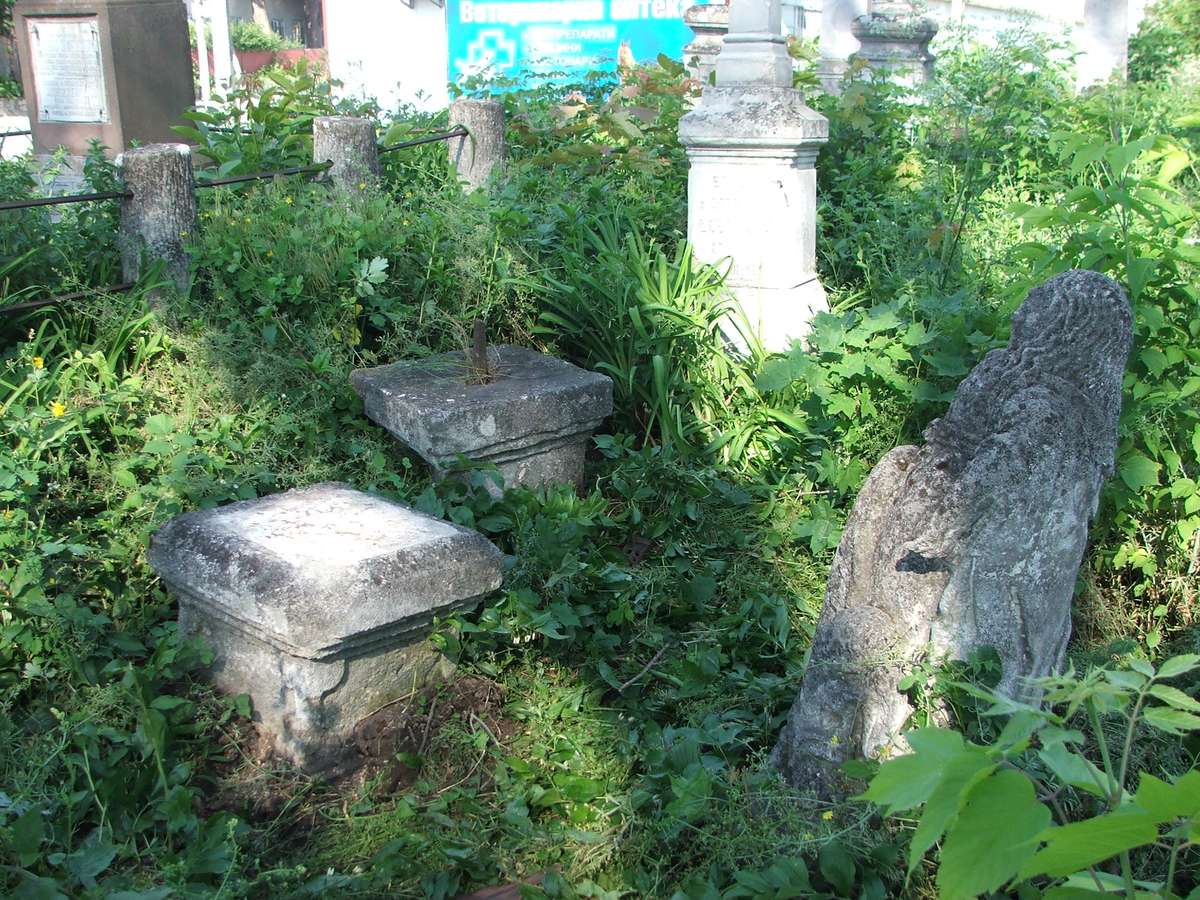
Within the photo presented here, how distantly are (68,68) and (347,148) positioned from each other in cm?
355

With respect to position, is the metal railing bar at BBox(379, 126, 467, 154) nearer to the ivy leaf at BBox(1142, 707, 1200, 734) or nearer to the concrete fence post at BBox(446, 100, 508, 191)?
the concrete fence post at BBox(446, 100, 508, 191)

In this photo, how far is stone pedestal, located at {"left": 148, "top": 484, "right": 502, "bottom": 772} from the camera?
8.97ft

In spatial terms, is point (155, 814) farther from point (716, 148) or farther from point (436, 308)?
point (716, 148)

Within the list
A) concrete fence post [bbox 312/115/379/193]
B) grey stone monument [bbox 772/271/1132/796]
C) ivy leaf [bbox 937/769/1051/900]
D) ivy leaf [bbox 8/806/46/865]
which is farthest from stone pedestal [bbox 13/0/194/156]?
ivy leaf [bbox 937/769/1051/900]

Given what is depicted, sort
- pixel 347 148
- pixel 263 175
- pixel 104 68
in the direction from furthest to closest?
1. pixel 104 68
2. pixel 347 148
3. pixel 263 175

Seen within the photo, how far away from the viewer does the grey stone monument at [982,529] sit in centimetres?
243

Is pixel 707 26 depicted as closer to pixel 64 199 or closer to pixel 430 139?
pixel 430 139

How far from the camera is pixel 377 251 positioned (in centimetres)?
464

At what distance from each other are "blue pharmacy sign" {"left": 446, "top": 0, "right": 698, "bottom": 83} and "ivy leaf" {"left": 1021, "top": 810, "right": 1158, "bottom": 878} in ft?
50.2

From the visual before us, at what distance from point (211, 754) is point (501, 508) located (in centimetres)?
122

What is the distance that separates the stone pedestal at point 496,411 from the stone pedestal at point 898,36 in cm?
856

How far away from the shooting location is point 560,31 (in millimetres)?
16500

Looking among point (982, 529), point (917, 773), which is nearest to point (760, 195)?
point (982, 529)

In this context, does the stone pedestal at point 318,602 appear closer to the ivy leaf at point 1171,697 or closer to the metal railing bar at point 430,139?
the ivy leaf at point 1171,697
